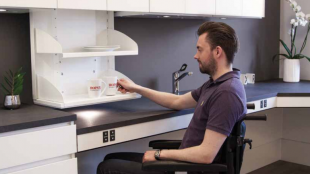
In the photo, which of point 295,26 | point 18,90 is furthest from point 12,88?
point 295,26

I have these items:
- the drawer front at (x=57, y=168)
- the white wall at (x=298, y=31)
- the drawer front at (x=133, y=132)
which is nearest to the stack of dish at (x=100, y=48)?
the drawer front at (x=133, y=132)

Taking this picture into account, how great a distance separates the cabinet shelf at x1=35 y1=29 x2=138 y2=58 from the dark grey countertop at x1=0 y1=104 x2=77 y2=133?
342mm

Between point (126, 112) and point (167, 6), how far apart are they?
0.74 metres

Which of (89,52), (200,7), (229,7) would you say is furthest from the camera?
(229,7)

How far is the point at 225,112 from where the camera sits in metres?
1.87

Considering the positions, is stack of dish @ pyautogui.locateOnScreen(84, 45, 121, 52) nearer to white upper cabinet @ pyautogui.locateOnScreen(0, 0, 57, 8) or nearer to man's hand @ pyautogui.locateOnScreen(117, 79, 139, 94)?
man's hand @ pyautogui.locateOnScreen(117, 79, 139, 94)

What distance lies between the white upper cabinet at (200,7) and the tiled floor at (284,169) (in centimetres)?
171

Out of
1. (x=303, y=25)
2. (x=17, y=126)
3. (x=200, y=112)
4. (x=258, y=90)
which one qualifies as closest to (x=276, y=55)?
(x=303, y=25)

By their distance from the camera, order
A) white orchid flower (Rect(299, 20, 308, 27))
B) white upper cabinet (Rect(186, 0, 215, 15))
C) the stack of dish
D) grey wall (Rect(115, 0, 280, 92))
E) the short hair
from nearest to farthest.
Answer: the short hair
the stack of dish
white upper cabinet (Rect(186, 0, 215, 15))
grey wall (Rect(115, 0, 280, 92))
white orchid flower (Rect(299, 20, 308, 27))

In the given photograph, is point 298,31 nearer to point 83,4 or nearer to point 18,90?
point 83,4

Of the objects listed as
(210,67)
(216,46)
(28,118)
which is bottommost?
(28,118)

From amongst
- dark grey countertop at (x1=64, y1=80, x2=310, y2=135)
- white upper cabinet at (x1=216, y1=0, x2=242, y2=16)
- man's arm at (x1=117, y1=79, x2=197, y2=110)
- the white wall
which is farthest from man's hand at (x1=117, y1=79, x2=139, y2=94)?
the white wall

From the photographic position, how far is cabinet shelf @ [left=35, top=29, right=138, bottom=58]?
232cm

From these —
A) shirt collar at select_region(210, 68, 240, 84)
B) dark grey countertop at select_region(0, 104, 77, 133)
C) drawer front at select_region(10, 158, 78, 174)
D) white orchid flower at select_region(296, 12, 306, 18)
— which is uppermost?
white orchid flower at select_region(296, 12, 306, 18)
